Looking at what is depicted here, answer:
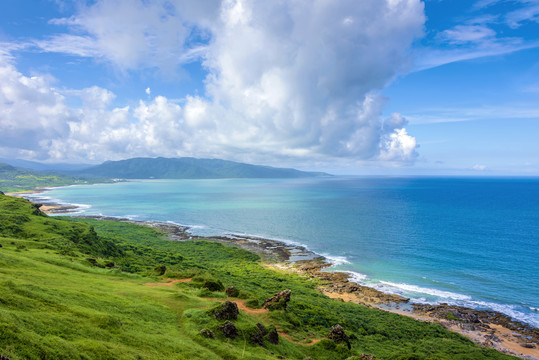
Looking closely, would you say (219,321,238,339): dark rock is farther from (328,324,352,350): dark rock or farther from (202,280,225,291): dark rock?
(202,280,225,291): dark rock

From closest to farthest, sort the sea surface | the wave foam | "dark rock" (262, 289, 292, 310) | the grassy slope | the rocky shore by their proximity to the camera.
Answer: the grassy slope → "dark rock" (262, 289, 292, 310) → the rocky shore → the wave foam → the sea surface

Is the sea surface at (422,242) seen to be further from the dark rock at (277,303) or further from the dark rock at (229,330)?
the dark rock at (229,330)

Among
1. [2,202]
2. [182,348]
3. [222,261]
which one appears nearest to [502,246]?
[222,261]

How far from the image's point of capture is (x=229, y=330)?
75.8 feet

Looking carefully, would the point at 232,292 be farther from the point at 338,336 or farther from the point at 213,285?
the point at 338,336

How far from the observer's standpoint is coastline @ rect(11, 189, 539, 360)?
38250mm

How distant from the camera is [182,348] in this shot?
18.5 meters

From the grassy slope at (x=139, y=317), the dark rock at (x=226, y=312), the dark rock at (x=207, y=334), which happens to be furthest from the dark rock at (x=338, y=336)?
the dark rock at (x=207, y=334)

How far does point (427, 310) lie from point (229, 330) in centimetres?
3969

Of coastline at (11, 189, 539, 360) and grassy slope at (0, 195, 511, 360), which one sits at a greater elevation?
grassy slope at (0, 195, 511, 360)

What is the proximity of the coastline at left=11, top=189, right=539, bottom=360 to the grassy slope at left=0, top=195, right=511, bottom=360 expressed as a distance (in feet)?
14.4

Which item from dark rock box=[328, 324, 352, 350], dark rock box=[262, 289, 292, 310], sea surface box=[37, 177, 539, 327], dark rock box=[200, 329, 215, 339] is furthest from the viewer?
sea surface box=[37, 177, 539, 327]

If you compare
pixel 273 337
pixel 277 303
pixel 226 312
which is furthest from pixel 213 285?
pixel 273 337

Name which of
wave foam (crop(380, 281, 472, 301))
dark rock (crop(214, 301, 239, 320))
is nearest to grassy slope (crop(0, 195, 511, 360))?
dark rock (crop(214, 301, 239, 320))
